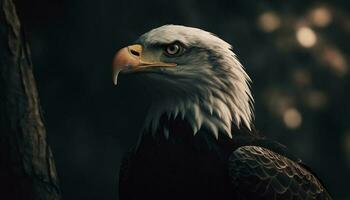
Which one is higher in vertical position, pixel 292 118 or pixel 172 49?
pixel 172 49

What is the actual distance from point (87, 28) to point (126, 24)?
1.20 ft

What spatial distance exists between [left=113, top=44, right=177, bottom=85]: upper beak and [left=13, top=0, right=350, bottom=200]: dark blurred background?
278cm

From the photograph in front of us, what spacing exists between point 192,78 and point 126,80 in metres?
2.84

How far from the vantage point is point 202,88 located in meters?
5.30

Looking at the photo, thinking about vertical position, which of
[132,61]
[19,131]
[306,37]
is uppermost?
[132,61]

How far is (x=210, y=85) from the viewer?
17.4ft

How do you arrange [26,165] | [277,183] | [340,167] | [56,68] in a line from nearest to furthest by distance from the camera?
[26,165] → [277,183] → [56,68] → [340,167]

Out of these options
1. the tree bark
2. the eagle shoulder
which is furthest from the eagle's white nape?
the tree bark

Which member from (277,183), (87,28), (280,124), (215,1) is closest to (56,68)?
(87,28)

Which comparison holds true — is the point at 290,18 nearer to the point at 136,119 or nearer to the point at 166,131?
the point at 136,119

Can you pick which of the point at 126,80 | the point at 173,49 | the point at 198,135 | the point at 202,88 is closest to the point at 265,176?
the point at 198,135

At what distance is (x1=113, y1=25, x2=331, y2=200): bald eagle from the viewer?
5012mm

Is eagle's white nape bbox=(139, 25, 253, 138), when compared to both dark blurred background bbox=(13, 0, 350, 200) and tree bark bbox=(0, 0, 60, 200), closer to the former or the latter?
tree bark bbox=(0, 0, 60, 200)

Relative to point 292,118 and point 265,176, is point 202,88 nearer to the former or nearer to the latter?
point 265,176
